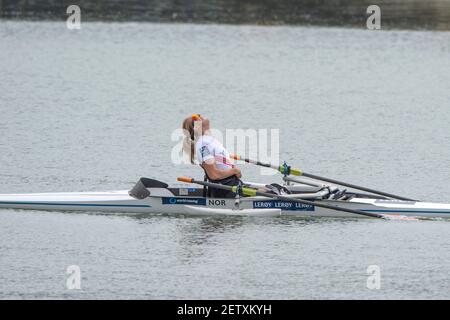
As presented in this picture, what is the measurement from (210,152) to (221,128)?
10.6 metres

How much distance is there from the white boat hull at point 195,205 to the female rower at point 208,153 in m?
0.38

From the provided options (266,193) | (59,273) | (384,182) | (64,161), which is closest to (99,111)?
(64,161)

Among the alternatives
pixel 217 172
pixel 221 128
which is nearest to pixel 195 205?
pixel 217 172

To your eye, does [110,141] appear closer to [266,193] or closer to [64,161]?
[64,161]

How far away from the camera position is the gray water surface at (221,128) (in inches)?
750

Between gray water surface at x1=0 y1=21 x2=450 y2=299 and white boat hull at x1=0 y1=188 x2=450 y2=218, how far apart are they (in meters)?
0.21

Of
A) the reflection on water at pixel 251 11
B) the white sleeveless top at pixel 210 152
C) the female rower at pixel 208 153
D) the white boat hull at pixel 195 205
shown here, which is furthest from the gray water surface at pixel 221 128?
the reflection on water at pixel 251 11

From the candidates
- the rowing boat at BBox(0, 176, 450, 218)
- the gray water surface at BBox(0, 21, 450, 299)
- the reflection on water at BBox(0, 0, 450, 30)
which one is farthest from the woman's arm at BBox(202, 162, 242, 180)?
the reflection on water at BBox(0, 0, 450, 30)

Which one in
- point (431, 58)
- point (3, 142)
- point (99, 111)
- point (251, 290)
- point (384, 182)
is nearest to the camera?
point (251, 290)

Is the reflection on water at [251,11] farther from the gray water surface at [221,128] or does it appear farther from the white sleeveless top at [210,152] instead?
the white sleeveless top at [210,152]

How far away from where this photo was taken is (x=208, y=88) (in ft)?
127

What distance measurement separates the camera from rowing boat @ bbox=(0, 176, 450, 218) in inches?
859

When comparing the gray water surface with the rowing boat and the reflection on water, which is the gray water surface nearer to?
the rowing boat

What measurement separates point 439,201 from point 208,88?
15.9 metres
